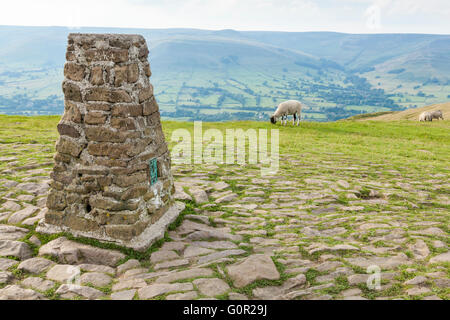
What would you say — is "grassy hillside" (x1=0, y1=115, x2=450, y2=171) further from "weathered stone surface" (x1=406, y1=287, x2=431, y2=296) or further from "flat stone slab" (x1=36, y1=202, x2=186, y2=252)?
"weathered stone surface" (x1=406, y1=287, x2=431, y2=296)

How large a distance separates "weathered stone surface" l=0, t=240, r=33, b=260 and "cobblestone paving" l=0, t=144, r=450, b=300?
2 cm

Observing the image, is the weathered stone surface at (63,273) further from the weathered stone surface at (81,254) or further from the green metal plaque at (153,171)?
the green metal plaque at (153,171)

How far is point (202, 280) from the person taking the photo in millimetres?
5141

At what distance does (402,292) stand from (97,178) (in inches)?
207

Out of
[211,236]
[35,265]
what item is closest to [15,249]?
[35,265]

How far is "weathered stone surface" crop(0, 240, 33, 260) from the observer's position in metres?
5.83

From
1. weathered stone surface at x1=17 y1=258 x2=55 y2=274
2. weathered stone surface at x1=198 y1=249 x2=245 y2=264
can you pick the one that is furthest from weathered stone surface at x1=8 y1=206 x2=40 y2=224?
weathered stone surface at x1=198 y1=249 x2=245 y2=264

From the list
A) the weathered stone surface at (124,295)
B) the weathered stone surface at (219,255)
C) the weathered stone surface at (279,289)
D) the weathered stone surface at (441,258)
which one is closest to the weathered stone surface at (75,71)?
the weathered stone surface at (124,295)

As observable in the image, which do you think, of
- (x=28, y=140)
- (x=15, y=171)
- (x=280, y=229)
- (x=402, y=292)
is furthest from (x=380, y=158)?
(x=28, y=140)

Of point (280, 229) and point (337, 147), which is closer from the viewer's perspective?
point (280, 229)

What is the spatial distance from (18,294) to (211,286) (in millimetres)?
2693

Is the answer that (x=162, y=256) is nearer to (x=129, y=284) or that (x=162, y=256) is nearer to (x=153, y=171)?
(x=129, y=284)
